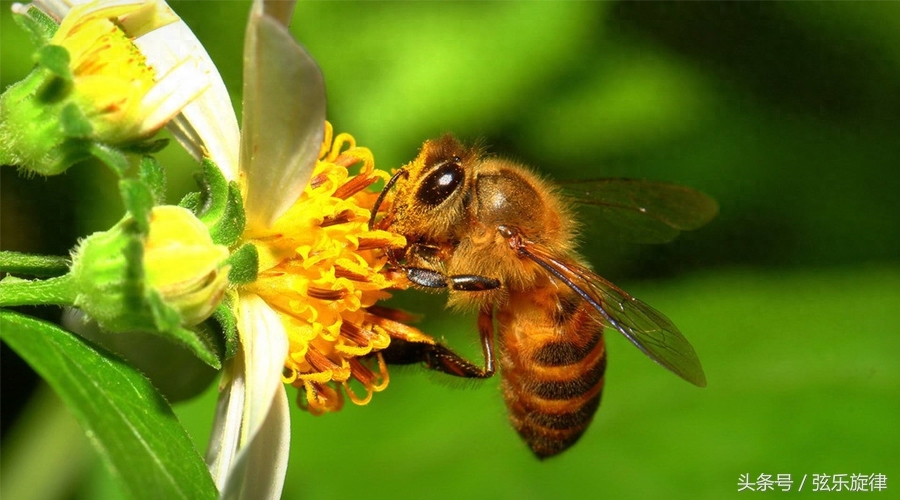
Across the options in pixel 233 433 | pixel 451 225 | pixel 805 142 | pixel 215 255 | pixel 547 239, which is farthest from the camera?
pixel 805 142

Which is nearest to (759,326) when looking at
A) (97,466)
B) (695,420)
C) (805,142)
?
(695,420)

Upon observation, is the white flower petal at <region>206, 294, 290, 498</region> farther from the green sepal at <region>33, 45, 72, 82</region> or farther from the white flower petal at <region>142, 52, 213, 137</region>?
the green sepal at <region>33, 45, 72, 82</region>

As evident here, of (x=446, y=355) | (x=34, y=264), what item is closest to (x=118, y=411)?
(x=34, y=264)

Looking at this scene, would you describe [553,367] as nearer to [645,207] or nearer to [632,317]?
[632,317]

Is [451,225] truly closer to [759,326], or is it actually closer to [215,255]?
[215,255]

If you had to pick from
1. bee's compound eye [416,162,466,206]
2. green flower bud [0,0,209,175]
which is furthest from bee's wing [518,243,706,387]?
green flower bud [0,0,209,175]

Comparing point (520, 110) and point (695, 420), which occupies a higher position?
point (520, 110)
